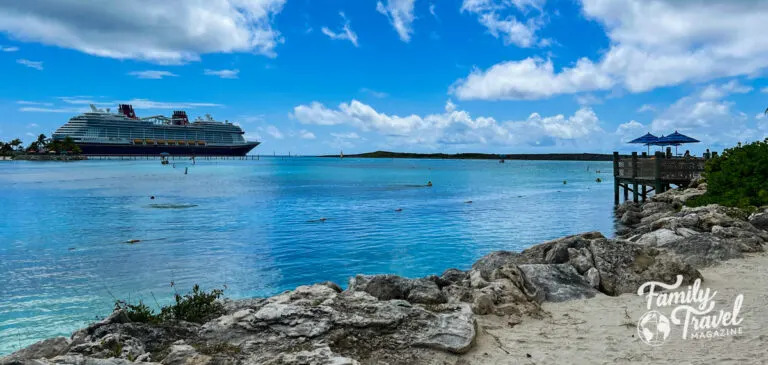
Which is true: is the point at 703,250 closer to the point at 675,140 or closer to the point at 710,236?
the point at 710,236

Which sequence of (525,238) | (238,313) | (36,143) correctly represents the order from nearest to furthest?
1. (238,313)
2. (525,238)
3. (36,143)

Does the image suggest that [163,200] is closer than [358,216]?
No

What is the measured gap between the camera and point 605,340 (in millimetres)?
5684

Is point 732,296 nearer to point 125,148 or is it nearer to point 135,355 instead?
point 135,355

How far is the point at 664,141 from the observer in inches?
1308

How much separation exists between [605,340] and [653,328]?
0.77 meters

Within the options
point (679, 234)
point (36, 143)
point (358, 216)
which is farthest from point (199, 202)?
point (36, 143)

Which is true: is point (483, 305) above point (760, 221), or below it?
below

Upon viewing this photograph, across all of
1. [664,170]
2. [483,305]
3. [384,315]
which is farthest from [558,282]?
[664,170]

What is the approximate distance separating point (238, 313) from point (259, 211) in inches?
965

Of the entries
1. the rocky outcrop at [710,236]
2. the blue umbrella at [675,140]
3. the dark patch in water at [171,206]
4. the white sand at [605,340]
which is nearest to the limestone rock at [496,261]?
the white sand at [605,340]

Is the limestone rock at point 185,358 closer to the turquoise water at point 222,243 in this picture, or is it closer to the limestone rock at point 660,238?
the turquoise water at point 222,243

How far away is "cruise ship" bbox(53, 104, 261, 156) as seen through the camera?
135000 mm

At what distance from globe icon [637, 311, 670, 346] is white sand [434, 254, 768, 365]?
7 centimetres
